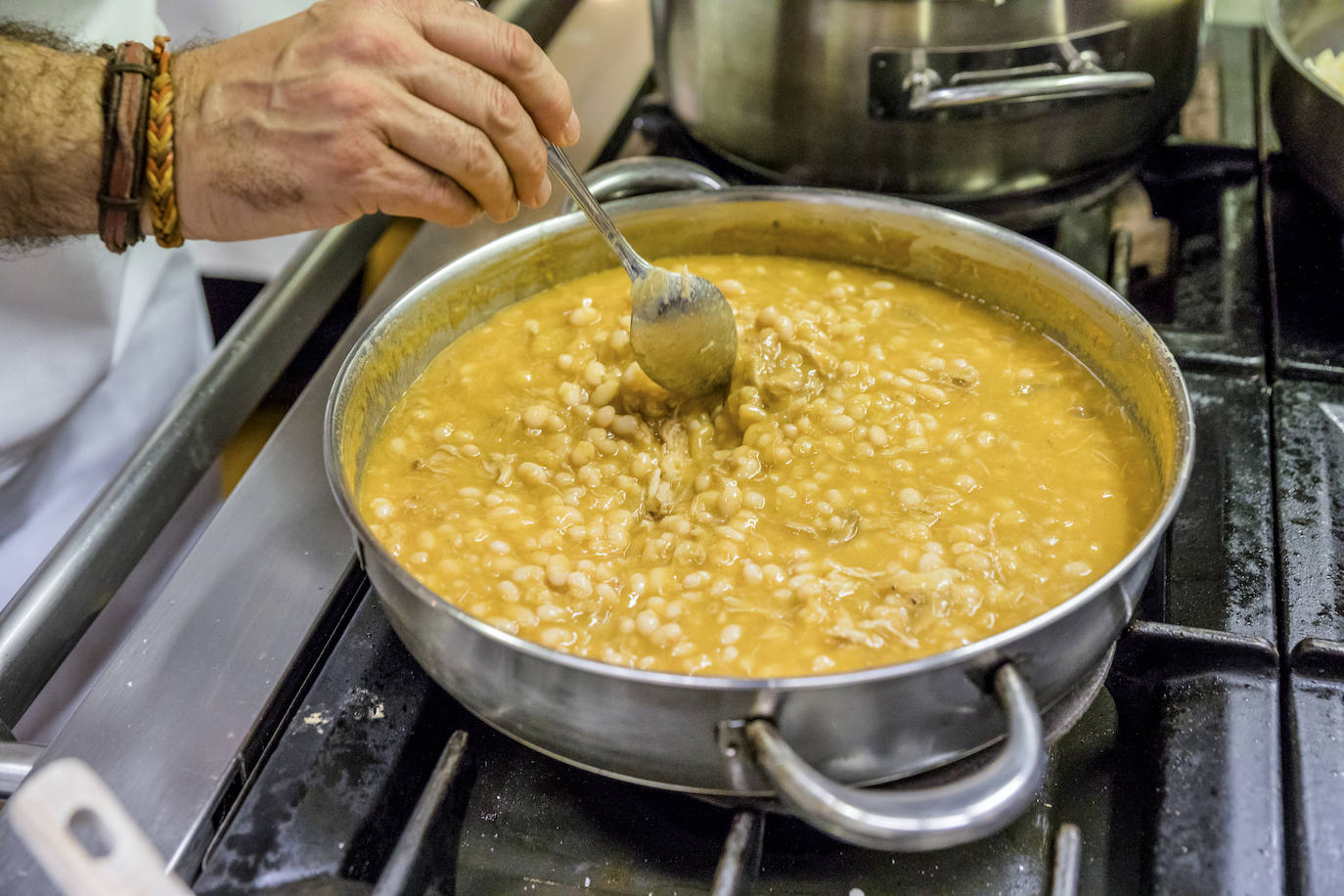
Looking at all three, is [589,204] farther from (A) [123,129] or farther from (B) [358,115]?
(A) [123,129]

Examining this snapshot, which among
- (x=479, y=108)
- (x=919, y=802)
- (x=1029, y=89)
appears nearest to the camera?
(x=919, y=802)

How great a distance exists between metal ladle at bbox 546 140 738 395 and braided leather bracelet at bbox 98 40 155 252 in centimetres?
50

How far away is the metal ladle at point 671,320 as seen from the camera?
1.49 meters

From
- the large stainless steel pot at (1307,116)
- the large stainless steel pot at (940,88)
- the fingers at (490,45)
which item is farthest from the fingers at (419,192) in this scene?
the large stainless steel pot at (1307,116)

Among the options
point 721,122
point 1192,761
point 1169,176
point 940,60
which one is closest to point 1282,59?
point 1169,176

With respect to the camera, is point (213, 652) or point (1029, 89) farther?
point (1029, 89)

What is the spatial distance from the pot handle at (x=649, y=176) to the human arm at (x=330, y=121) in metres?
0.42

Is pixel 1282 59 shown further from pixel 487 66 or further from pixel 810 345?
pixel 487 66

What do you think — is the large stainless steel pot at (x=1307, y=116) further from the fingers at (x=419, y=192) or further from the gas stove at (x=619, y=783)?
the fingers at (x=419, y=192)

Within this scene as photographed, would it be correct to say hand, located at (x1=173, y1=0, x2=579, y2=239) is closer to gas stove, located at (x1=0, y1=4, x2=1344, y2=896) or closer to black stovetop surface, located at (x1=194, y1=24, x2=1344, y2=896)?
gas stove, located at (x1=0, y1=4, x2=1344, y2=896)

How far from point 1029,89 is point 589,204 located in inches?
28.1

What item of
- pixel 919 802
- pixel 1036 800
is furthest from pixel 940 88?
pixel 919 802

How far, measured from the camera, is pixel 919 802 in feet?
2.83

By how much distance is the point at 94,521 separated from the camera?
1539mm
